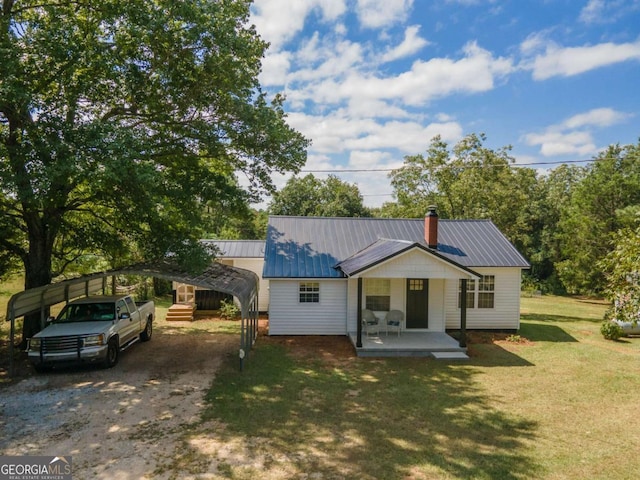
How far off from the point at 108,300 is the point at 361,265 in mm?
8551

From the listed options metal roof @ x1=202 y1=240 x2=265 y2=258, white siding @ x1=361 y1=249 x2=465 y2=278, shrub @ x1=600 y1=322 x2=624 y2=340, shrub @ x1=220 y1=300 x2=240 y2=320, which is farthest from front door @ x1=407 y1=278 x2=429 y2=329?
shrub @ x1=220 y1=300 x2=240 y2=320

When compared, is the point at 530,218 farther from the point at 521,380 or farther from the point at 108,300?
the point at 108,300

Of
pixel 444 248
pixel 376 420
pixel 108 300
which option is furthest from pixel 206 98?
pixel 444 248

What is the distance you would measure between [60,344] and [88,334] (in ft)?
2.38

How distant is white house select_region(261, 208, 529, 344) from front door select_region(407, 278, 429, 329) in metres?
0.04

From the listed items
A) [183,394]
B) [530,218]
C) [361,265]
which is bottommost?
[183,394]

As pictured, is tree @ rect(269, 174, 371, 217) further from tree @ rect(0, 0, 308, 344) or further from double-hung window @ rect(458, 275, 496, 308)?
tree @ rect(0, 0, 308, 344)

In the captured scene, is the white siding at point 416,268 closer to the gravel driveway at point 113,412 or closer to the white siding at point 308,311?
the white siding at point 308,311

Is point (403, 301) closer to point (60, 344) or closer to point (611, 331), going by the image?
→ point (611, 331)

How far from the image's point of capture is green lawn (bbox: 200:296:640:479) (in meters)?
6.84

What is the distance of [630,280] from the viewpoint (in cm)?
756

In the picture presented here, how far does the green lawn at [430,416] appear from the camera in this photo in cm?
684

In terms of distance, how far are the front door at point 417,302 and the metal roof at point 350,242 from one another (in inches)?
65.4

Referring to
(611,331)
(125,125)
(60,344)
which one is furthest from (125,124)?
(611,331)
